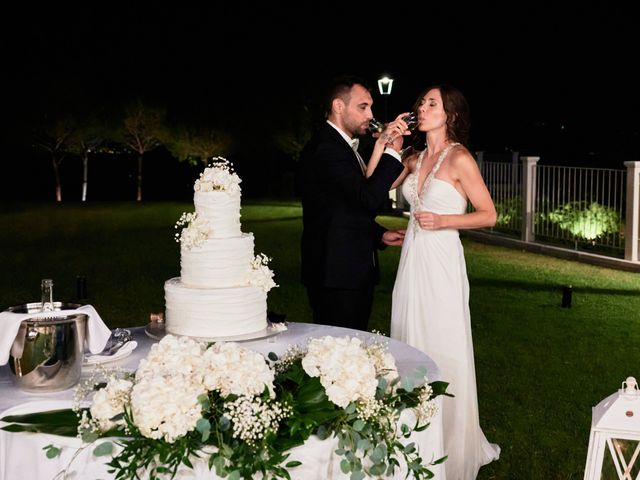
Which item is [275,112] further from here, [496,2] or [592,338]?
[592,338]

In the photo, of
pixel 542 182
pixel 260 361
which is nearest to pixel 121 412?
pixel 260 361

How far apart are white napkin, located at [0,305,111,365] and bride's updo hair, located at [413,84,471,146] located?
8.56 ft

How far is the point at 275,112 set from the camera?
4369 cm

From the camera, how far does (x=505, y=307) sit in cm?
1220

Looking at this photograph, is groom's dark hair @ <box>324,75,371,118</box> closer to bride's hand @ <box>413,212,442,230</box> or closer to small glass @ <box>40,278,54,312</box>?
bride's hand @ <box>413,212,442,230</box>

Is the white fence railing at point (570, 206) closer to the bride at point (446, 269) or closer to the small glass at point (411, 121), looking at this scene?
the bride at point (446, 269)

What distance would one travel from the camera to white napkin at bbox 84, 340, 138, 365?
429cm

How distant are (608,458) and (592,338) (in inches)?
270

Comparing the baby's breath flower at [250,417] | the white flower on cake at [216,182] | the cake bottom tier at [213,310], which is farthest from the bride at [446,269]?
the baby's breath flower at [250,417]

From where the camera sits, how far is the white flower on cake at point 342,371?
3334 millimetres

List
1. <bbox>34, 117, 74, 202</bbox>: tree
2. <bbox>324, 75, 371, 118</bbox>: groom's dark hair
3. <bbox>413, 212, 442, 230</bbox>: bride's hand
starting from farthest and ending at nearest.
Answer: <bbox>34, 117, 74, 202</bbox>: tree, <bbox>324, 75, 371, 118</bbox>: groom's dark hair, <bbox>413, 212, 442, 230</bbox>: bride's hand

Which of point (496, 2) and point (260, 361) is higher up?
point (496, 2)

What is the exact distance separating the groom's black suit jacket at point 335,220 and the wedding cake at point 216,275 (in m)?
1.41

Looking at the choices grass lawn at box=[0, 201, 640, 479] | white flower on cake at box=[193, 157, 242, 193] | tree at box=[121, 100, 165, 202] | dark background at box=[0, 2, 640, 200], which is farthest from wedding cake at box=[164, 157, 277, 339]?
tree at box=[121, 100, 165, 202]
